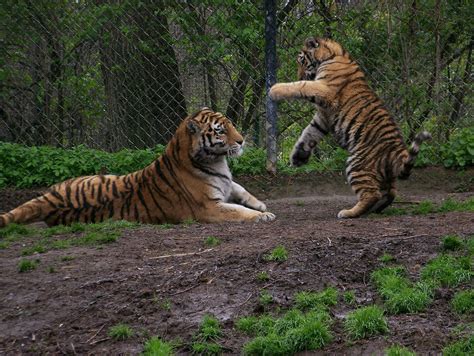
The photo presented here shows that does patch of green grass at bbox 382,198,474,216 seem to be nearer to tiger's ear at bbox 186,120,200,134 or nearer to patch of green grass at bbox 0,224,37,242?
tiger's ear at bbox 186,120,200,134

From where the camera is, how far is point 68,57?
10094 mm

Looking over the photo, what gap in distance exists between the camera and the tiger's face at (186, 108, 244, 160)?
720 cm

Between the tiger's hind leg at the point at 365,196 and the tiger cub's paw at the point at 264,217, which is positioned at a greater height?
the tiger's hind leg at the point at 365,196

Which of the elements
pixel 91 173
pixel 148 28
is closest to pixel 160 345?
pixel 91 173

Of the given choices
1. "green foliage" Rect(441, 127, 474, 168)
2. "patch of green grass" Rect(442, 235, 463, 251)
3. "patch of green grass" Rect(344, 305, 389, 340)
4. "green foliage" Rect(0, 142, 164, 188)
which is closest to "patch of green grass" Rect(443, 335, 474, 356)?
"patch of green grass" Rect(344, 305, 389, 340)

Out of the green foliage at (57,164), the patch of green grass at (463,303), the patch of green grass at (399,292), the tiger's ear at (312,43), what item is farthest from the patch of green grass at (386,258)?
the green foliage at (57,164)

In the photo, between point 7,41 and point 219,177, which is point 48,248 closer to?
point 219,177

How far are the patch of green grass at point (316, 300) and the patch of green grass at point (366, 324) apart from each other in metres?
0.23

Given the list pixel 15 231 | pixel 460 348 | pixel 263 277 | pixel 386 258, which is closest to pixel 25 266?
pixel 263 277

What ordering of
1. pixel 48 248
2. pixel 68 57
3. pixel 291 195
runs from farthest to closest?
pixel 68 57, pixel 291 195, pixel 48 248

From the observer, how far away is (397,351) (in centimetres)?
357

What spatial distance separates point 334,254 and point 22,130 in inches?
249

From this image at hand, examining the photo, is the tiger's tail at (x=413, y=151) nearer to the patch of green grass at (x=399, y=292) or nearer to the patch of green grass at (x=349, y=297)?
the patch of green grass at (x=399, y=292)

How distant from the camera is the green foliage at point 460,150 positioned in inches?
339
